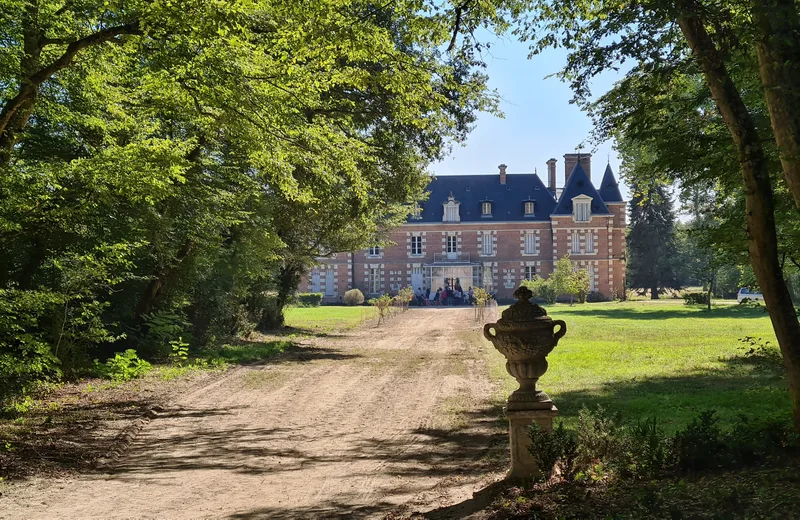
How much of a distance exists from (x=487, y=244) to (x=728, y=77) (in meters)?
52.4

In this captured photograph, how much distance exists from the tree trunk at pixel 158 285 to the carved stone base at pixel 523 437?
1076cm

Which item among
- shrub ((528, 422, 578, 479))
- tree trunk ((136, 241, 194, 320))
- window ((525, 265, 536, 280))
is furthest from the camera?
window ((525, 265, 536, 280))

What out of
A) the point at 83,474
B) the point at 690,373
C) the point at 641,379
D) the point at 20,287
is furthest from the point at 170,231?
the point at 690,373

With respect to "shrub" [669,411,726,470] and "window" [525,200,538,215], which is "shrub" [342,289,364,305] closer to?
"window" [525,200,538,215]

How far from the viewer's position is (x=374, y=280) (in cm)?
5866

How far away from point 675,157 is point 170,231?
351 inches

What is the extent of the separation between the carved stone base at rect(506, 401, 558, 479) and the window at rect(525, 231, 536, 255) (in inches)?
2081

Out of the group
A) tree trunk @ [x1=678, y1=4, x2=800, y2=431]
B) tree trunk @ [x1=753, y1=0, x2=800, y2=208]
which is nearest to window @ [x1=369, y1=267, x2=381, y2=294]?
tree trunk @ [x1=678, y1=4, x2=800, y2=431]

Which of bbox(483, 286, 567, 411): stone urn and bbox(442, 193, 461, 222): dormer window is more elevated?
bbox(442, 193, 461, 222): dormer window

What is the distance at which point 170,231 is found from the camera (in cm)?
1305

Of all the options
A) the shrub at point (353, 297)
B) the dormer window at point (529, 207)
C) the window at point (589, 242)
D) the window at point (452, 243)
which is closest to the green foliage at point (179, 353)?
the shrub at point (353, 297)

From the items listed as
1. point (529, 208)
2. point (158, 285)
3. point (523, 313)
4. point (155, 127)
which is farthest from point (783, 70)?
point (529, 208)

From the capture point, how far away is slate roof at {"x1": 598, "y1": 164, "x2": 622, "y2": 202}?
189ft

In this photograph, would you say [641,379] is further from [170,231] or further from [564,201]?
[564,201]
